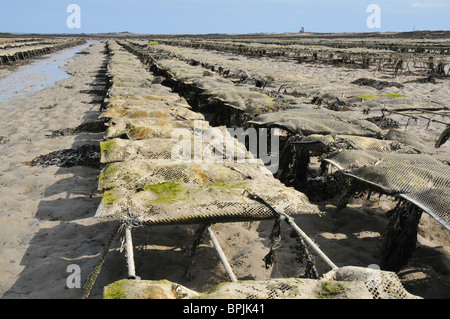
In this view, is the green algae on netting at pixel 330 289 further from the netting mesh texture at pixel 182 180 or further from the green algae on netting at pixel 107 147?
the green algae on netting at pixel 107 147

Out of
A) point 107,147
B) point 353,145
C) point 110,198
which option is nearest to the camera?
point 110,198

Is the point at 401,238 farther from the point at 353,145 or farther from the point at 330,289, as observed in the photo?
the point at 330,289

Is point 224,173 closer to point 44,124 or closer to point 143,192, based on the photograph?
point 143,192

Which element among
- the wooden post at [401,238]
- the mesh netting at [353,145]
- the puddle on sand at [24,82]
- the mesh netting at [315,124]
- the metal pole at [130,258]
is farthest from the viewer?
the puddle on sand at [24,82]

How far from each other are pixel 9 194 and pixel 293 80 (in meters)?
10.7

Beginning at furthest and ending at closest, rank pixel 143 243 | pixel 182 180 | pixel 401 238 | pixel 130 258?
pixel 143 243 < pixel 182 180 < pixel 401 238 < pixel 130 258

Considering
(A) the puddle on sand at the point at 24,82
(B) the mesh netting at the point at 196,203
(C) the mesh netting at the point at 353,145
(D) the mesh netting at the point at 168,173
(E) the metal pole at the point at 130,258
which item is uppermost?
(A) the puddle on sand at the point at 24,82

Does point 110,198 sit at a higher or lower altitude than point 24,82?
lower

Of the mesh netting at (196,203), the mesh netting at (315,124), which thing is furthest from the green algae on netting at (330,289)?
the mesh netting at (315,124)

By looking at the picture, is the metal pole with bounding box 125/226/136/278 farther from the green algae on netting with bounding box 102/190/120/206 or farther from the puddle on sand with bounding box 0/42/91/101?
the puddle on sand with bounding box 0/42/91/101

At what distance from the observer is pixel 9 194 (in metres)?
6.05

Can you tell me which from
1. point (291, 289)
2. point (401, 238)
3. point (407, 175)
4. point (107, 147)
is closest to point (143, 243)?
point (107, 147)

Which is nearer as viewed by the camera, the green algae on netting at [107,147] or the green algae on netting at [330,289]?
the green algae on netting at [330,289]
